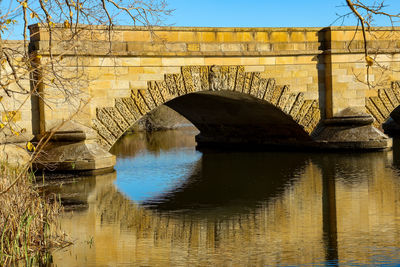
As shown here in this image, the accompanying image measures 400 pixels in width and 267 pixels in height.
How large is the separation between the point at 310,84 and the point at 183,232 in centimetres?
811

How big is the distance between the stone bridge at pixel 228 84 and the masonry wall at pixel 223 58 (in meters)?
0.02

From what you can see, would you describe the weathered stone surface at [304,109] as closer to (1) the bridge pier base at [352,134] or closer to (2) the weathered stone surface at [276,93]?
(1) the bridge pier base at [352,134]

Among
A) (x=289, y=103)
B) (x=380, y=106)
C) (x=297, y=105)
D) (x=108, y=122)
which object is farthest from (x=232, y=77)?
(x=380, y=106)

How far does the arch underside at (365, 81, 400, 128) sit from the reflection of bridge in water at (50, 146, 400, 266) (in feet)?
9.55

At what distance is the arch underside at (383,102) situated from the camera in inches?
623

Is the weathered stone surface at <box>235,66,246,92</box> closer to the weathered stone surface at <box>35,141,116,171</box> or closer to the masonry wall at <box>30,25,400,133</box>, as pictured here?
the masonry wall at <box>30,25,400,133</box>

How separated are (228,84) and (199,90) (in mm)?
694

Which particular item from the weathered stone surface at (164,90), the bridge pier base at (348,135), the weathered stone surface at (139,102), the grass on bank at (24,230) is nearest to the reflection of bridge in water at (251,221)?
the grass on bank at (24,230)

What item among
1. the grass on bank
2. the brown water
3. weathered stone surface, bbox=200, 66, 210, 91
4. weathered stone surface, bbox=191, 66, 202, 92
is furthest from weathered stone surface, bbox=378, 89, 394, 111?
the grass on bank

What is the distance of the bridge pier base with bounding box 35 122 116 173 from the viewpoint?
12.3 metres

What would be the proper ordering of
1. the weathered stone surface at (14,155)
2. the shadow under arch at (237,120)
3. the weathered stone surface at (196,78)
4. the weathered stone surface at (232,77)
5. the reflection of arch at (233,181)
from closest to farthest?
the reflection of arch at (233,181)
the weathered stone surface at (14,155)
the weathered stone surface at (196,78)
the weathered stone surface at (232,77)
the shadow under arch at (237,120)

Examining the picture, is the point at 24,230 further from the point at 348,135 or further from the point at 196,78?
the point at 348,135

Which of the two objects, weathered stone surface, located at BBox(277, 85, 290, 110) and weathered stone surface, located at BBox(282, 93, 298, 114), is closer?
weathered stone surface, located at BBox(277, 85, 290, 110)

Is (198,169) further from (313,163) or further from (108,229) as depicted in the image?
(108,229)
